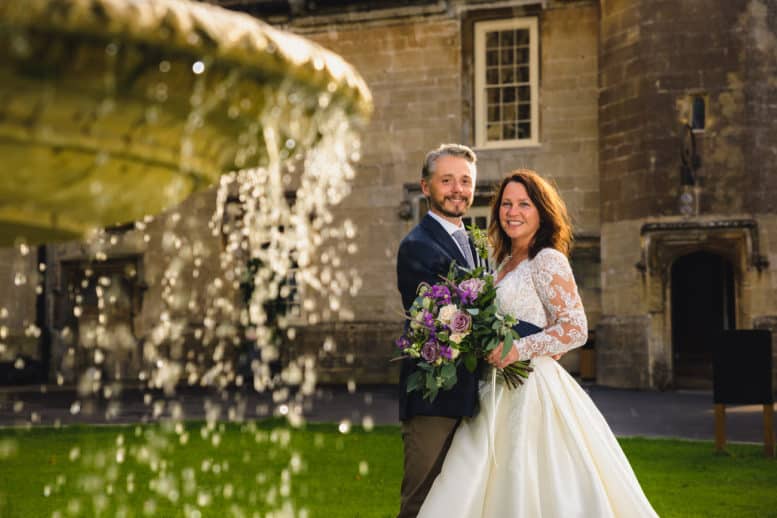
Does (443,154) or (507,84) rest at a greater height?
(507,84)

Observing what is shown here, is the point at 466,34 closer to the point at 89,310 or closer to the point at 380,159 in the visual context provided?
the point at 380,159

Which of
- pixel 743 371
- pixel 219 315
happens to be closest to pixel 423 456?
pixel 743 371

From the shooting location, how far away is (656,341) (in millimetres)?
17250

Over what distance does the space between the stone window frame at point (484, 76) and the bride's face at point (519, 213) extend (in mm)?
14696

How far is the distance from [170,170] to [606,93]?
52.8ft

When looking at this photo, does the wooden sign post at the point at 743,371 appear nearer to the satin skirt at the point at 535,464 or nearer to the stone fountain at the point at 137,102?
the satin skirt at the point at 535,464

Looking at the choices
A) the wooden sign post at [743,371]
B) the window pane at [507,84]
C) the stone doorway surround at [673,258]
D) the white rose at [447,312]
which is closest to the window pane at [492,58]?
the window pane at [507,84]

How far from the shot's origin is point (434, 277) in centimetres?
446

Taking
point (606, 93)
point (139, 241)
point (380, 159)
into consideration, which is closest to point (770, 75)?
point (606, 93)

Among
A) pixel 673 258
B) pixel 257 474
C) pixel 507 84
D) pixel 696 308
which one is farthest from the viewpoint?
pixel 507 84

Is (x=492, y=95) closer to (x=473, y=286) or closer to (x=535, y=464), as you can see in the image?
(x=473, y=286)

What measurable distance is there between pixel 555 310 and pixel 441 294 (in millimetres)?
526

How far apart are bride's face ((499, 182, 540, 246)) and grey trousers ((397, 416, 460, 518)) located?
34.9 inches

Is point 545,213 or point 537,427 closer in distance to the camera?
point 537,427
